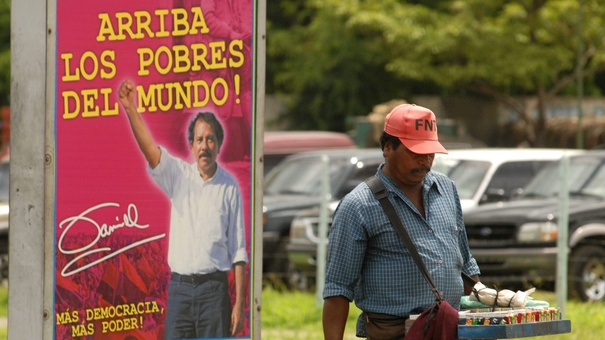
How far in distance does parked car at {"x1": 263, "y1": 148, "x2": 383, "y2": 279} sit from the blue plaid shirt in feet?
33.2

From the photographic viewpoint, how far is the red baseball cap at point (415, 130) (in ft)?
16.5

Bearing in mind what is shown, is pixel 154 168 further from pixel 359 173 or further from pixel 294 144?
pixel 294 144

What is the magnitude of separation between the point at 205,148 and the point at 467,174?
10274mm

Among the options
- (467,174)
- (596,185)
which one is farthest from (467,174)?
(596,185)

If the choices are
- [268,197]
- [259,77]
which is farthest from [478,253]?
[259,77]

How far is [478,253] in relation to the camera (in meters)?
13.7

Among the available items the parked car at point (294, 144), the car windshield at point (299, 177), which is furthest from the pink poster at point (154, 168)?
the parked car at point (294, 144)

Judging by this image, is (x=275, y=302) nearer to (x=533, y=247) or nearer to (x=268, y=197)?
(x=533, y=247)

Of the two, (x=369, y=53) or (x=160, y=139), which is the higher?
(x=369, y=53)

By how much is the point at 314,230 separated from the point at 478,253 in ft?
6.68

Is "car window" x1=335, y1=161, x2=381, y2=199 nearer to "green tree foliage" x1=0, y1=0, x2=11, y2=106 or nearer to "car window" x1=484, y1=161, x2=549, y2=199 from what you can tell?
"car window" x1=484, y1=161, x2=549, y2=199

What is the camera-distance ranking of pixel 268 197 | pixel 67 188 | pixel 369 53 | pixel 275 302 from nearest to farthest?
pixel 67 188 < pixel 275 302 < pixel 268 197 < pixel 369 53

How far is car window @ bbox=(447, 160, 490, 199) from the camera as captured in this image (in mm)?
14891

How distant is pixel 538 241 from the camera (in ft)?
44.1
